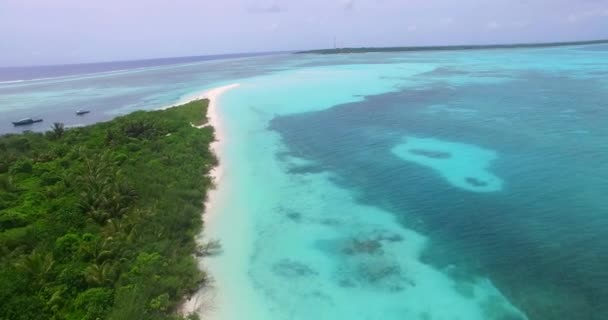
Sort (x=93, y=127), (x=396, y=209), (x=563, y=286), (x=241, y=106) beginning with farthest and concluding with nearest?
(x=241, y=106) → (x=93, y=127) → (x=396, y=209) → (x=563, y=286)

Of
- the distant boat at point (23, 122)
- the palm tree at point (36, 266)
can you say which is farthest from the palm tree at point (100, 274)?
the distant boat at point (23, 122)

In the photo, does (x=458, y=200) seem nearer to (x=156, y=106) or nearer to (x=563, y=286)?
(x=563, y=286)

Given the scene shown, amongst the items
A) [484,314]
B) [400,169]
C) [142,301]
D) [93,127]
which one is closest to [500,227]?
[484,314]

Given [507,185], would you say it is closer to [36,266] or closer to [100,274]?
[100,274]

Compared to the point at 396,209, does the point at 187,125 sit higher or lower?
higher

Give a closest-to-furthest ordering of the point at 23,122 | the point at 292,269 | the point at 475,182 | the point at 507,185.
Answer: the point at 292,269, the point at 507,185, the point at 475,182, the point at 23,122

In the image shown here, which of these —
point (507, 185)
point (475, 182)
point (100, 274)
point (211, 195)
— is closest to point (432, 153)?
point (475, 182)

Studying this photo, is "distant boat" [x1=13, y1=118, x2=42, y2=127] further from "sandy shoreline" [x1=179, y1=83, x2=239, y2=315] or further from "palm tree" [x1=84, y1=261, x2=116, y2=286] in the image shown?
"palm tree" [x1=84, y1=261, x2=116, y2=286]
